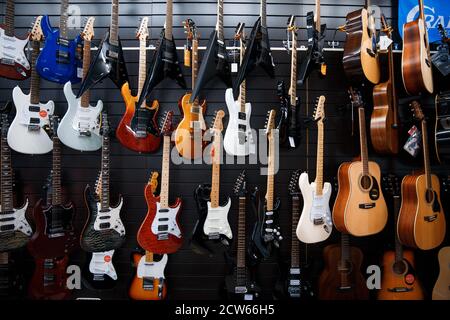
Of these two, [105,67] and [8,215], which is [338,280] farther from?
[8,215]

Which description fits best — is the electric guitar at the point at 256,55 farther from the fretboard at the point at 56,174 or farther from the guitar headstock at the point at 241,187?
the fretboard at the point at 56,174

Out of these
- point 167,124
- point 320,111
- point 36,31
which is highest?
point 36,31

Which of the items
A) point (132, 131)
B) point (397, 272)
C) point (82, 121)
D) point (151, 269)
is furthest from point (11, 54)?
point (397, 272)

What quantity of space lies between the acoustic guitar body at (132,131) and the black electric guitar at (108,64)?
0.39 feet

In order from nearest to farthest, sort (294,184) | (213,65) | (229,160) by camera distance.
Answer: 1. (213,65)
2. (294,184)
3. (229,160)

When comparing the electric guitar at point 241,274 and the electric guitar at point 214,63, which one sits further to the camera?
the electric guitar at point 241,274

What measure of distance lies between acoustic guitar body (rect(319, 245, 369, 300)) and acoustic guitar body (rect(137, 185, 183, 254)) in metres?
1.19

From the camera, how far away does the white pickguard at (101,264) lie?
2.83 m

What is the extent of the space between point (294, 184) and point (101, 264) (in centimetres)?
167

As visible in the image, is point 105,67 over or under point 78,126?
over

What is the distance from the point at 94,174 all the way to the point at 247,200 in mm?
1367

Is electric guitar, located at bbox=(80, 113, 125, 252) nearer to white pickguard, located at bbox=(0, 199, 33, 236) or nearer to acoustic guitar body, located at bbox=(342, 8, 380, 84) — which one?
white pickguard, located at bbox=(0, 199, 33, 236)

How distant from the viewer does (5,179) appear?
2758mm

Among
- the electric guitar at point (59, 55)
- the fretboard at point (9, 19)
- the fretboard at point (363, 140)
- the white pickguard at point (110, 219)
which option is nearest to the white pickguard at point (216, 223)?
the white pickguard at point (110, 219)
